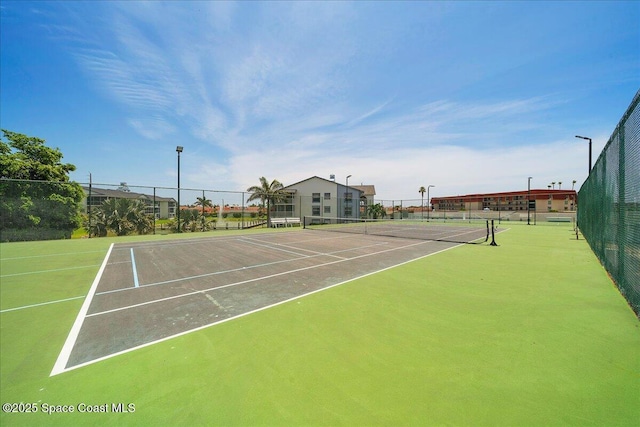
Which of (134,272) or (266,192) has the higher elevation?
(266,192)

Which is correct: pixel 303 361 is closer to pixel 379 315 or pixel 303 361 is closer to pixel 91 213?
pixel 379 315

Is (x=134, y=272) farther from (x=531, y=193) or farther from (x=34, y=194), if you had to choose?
(x=531, y=193)

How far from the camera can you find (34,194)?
15586 mm

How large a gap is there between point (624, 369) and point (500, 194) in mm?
94501

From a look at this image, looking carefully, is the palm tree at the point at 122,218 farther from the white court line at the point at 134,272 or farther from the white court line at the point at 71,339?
the white court line at the point at 71,339

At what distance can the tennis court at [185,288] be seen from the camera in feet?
11.9

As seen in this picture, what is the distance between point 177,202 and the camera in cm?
2050

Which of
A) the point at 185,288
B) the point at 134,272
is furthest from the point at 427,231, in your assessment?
Result: the point at 134,272

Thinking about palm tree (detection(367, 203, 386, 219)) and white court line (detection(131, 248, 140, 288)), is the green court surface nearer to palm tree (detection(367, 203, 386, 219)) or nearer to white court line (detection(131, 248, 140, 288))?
white court line (detection(131, 248, 140, 288))

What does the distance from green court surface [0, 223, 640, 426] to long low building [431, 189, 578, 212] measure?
6872 cm

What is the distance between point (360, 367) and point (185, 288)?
15.3 feet

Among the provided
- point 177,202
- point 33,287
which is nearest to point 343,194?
point 177,202

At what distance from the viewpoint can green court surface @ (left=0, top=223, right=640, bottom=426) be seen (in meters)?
2.17

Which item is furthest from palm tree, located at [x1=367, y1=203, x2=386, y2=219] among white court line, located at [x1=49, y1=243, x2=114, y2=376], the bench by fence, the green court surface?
white court line, located at [x1=49, y1=243, x2=114, y2=376]
